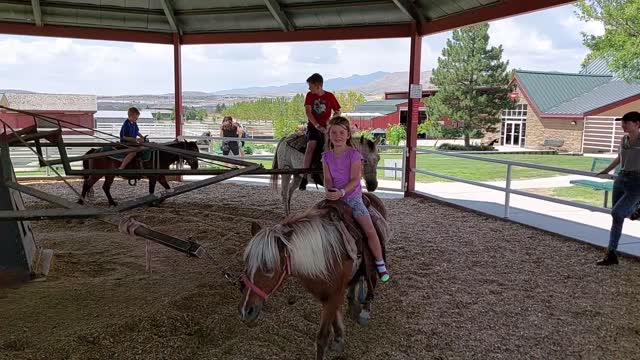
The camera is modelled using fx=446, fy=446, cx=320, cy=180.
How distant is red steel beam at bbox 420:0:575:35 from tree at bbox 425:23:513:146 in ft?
78.5

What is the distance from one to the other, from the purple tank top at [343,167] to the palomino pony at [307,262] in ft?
0.56

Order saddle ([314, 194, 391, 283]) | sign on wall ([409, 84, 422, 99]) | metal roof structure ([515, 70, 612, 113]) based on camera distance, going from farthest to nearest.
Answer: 1. metal roof structure ([515, 70, 612, 113])
2. sign on wall ([409, 84, 422, 99])
3. saddle ([314, 194, 391, 283])

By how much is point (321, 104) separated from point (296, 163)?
4.01ft

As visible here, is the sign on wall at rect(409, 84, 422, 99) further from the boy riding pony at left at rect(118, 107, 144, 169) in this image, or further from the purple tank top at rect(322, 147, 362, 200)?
the purple tank top at rect(322, 147, 362, 200)

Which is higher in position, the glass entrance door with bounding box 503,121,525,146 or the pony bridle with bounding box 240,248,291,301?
the glass entrance door with bounding box 503,121,525,146

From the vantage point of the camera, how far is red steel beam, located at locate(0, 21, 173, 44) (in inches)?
354

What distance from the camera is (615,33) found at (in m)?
20.2

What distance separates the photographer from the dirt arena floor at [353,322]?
3051 millimetres

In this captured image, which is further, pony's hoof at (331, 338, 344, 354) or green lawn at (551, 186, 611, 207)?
green lawn at (551, 186, 611, 207)

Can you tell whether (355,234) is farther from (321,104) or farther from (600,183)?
(600,183)

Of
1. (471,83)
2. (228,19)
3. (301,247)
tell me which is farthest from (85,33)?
(471,83)

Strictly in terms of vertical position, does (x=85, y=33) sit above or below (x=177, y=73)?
above

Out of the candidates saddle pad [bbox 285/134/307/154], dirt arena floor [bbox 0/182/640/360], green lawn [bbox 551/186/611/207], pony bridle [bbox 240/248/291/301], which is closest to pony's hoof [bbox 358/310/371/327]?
dirt arena floor [bbox 0/182/640/360]

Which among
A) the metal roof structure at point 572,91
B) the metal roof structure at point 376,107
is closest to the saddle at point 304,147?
the metal roof structure at point 572,91
